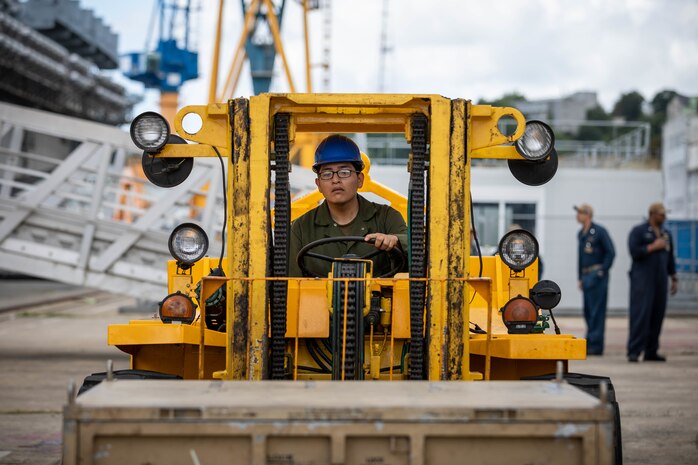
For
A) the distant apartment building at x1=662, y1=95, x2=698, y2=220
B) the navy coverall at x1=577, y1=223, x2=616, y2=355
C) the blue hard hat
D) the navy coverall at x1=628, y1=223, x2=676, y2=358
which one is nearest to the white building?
the navy coverall at x1=577, y1=223, x2=616, y2=355

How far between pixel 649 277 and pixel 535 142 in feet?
30.8

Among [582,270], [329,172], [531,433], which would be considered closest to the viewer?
[531,433]

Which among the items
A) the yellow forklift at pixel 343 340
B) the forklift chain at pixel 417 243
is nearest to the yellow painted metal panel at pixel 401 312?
the yellow forklift at pixel 343 340

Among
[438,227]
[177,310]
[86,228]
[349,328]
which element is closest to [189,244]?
[177,310]

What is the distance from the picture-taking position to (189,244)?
6590 mm

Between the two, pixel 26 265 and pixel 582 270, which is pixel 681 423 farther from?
pixel 26 265

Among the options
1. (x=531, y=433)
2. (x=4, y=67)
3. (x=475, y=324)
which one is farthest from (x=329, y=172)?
(x=4, y=67)

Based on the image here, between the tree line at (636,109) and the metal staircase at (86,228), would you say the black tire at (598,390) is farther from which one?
the tree line at (636,109)

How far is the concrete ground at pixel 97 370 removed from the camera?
8.45 metres

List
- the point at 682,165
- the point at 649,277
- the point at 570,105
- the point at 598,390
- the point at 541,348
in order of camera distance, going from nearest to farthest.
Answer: the point at 541,348 < the point at 598,390 < the point at 649,277 < the point at 682,165 < the point at 570,105

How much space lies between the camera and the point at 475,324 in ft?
21.8

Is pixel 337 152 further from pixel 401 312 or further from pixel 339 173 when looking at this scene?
pixel 401 312

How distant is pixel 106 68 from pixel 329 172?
68351 millimetres

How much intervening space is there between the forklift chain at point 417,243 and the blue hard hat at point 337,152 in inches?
24.4
